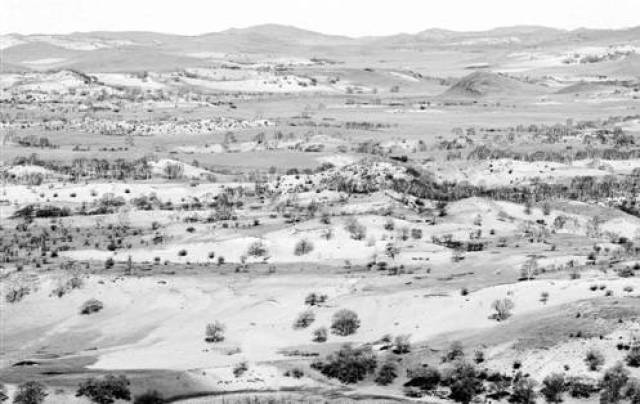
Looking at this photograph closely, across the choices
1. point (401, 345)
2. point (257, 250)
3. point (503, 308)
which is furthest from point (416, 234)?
point (401, 345)

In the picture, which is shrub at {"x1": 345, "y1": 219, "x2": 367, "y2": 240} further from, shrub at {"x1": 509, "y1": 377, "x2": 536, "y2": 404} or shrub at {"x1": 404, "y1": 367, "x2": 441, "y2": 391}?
shrub at {"x1": 509, "y1": 377, "x2": 536, "y2": 404}

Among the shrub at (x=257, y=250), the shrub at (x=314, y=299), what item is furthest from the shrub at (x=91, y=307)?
the shrub at (x=257, y=250)

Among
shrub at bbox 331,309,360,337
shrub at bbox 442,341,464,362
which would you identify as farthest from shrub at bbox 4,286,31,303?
shrub at bbox 442,341,464,362

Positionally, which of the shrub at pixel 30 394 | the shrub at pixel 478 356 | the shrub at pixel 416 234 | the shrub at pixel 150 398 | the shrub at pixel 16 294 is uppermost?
the shrub at pixel 478 356

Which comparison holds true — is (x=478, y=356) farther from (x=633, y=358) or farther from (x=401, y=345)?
(x=633, y=358)

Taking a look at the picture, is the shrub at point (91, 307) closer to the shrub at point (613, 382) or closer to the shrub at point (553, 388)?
the shrub at point (553, 388)

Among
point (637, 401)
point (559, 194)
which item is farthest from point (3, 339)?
point (559, 194)
